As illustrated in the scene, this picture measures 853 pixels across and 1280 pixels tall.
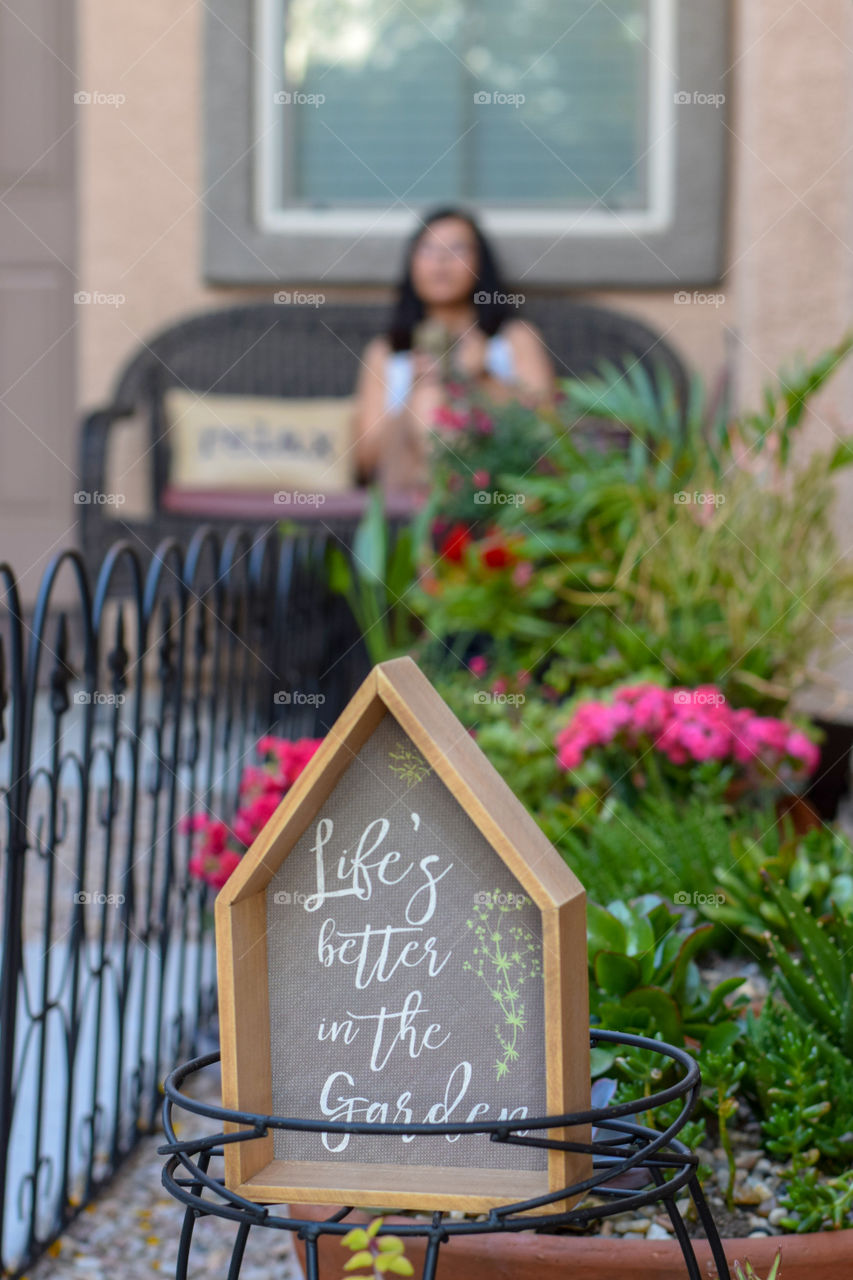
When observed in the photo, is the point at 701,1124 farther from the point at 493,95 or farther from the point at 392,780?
the point at 493,95

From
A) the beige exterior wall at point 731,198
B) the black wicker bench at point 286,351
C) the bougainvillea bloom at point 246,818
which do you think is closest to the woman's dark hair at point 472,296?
the black wicker bench at point 286,351

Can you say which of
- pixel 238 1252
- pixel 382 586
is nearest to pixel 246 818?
pixel 238 1252

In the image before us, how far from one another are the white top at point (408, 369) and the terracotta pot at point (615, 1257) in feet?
12.0

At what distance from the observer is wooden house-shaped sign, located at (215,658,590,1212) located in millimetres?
768

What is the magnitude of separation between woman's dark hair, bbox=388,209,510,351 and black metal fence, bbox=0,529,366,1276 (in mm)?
1644

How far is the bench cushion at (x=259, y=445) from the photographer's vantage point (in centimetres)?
448

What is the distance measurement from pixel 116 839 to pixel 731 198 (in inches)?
130

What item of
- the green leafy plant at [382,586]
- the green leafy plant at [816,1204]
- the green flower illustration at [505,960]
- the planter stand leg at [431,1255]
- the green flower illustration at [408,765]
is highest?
the green leafy plant at [382,586]

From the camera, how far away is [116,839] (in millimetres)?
3150

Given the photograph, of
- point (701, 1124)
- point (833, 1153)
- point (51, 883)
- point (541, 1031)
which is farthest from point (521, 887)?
point (51, 883)

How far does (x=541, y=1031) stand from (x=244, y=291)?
14.7 ft

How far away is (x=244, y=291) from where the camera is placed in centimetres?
489

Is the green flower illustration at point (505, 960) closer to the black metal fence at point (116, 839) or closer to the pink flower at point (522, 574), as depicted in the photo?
the black metal fence at point (116, 839)

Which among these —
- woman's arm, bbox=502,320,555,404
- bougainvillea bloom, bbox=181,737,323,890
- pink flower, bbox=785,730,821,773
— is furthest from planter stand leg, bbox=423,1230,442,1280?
woman's arm, bbox=502,320,555,404
